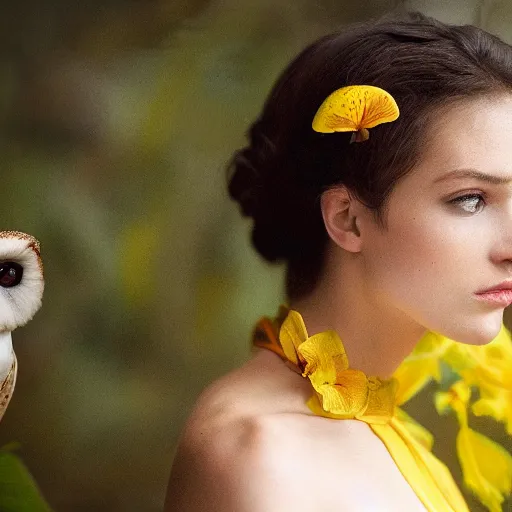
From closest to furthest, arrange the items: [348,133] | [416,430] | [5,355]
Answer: [5,355]
[348,133]
[416,430]

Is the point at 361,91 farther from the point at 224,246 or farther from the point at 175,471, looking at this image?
the point at 175,471

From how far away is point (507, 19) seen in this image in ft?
3.51

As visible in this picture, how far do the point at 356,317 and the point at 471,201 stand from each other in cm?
19

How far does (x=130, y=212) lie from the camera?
1.03 metres

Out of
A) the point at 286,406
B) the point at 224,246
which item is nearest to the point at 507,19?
the point at 224,246

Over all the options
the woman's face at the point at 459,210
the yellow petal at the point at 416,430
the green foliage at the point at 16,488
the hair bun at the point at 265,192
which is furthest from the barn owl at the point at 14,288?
the yellow petal at the point at 416,430

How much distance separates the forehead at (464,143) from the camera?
36.4 inches

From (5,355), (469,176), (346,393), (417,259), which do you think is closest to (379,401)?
(346,393)

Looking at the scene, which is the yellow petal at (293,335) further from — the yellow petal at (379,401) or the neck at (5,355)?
the neck at (5,355)

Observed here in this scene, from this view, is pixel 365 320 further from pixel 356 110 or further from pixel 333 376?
pixel 356 110

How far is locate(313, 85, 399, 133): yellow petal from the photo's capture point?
2.99 ft

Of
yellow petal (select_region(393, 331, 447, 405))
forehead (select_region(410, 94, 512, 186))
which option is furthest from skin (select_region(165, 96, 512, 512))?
yellow petal (select_region(393, 331, 447, 405))

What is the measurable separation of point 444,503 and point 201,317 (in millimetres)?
367

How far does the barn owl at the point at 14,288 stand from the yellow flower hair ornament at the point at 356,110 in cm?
34
